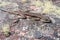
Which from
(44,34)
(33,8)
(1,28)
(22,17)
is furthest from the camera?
(33,8)

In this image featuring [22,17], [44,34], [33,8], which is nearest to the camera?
[44,34]

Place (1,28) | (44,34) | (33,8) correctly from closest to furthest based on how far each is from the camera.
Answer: (44,34)
(1,28)
(33,8)

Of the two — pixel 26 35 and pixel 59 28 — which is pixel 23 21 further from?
pixel 59 28

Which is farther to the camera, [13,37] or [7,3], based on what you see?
[7,3]

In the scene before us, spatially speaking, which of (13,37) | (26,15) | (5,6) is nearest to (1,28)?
(13,37)

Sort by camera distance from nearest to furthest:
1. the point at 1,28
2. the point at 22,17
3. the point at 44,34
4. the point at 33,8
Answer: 1. the point at 44,34
2. the point at 1,28
3. the point at 22,17
4. the point at 33,8

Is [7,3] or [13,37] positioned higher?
[7,3]

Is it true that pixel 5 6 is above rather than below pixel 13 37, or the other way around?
above

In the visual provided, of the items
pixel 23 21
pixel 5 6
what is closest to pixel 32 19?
pixel 23 21

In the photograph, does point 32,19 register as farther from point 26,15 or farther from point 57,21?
point 57,21
